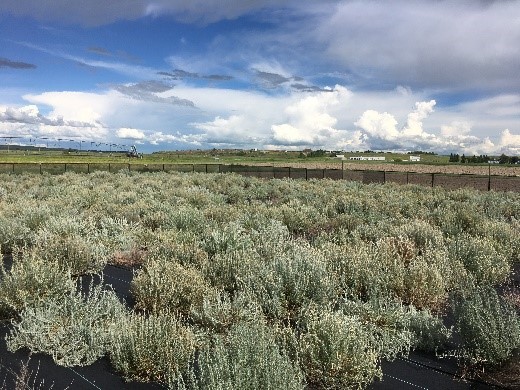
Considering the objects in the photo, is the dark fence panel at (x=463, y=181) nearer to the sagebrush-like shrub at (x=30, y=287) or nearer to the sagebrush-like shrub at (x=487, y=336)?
the sagebrush-like shrub at (x=487, y=336)

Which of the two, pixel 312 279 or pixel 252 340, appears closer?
pixel 252 340

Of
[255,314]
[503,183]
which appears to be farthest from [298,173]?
[255,314]

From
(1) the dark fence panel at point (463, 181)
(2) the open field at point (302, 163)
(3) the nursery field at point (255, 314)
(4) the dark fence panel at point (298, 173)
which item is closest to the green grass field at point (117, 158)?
(2) the open field at point (302, 163)

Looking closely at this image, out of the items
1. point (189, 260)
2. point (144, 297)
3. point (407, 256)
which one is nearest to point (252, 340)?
point (144, 297)

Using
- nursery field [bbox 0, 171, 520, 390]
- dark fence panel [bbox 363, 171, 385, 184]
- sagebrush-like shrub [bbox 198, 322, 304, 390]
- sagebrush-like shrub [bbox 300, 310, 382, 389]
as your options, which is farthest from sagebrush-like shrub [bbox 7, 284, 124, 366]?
dark fence panel [bbox 363, 171, 385, 184]

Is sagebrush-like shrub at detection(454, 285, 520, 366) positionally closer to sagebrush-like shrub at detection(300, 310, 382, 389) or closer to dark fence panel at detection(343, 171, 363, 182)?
sagebrush-like shrub at detection(300, 310, 382, 389)

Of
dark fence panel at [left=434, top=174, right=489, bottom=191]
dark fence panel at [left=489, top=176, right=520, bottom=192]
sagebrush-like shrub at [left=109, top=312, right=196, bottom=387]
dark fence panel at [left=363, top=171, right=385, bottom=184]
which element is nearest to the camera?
sagebrush-like shrub at [left=109, top=312, right=196, bottom=387]

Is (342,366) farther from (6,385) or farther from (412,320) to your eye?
(6,385)

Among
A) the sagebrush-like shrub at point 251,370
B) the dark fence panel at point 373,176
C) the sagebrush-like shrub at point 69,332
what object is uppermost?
the dark fence panel at point 373,176

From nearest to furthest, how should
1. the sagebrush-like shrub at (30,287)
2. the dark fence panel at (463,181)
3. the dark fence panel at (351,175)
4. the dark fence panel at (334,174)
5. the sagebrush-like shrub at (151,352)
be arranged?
1. the sagebrush-like shrub at (151,352)
2. the sagebrush-like shrub at (30,287)
3. the dark fence panel at (463,181)
4. the dark fence panel at (334,174)
5. the dark fence panel at (351,175)

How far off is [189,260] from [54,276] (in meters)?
2.52

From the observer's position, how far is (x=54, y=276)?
6.98 meters

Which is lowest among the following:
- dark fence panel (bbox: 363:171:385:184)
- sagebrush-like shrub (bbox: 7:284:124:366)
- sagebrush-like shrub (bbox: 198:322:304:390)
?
sagebrush-like shrub (bbox: 7:284:124:366)

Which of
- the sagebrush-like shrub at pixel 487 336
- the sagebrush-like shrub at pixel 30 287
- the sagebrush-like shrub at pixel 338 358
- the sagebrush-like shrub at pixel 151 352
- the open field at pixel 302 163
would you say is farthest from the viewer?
the open field at pixel 302 163
